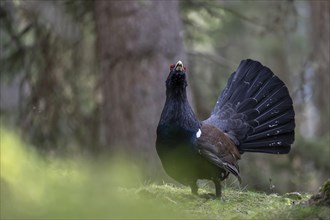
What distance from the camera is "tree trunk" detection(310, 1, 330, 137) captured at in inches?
502

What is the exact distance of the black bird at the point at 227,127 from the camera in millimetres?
5363

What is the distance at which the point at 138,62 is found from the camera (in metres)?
8.75

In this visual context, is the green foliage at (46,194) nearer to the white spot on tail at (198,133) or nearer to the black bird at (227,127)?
the black bird at (227,127)

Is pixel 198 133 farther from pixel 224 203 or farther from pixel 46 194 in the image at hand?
pixel 46 194

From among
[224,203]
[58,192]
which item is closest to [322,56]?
[224,203]

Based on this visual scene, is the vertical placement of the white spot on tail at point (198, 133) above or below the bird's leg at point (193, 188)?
above

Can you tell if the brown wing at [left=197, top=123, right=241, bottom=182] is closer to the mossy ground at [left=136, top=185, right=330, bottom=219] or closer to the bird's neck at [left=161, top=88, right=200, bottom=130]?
the bird's neck at [left=161, top=88, right=200, bottom=130]

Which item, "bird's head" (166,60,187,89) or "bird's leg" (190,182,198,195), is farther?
"bird's leg" (190,182,198,195)

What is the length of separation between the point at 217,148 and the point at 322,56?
25.6 ft

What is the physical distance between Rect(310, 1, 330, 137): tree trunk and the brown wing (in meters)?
6.92

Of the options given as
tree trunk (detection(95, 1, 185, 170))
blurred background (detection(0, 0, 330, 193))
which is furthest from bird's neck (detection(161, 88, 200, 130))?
tree trunk (detection(95, 1, 185, 170))

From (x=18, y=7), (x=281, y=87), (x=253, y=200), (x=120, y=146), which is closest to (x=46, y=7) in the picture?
(x=18, y=7)

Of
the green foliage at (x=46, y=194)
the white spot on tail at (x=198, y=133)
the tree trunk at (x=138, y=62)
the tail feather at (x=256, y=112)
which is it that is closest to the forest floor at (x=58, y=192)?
the green foliage at (x=46, y=194)

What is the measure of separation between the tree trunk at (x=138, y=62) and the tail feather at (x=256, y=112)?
2132mm
